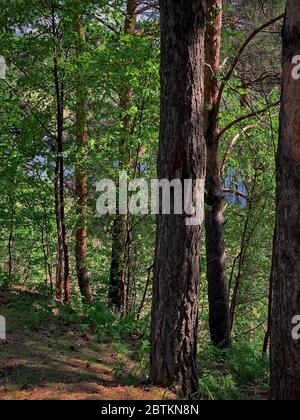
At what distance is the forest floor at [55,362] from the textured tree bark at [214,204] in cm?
273

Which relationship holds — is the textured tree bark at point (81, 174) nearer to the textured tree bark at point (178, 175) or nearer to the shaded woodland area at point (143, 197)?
the shaded woodland area at point (143, 197)

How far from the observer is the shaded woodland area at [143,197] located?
4.48 meters

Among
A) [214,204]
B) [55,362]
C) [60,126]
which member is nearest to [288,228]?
[55,362]

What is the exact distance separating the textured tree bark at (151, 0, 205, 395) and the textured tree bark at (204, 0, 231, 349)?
3.74 metres

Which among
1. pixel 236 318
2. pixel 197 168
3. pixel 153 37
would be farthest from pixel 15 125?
pixel 236 318

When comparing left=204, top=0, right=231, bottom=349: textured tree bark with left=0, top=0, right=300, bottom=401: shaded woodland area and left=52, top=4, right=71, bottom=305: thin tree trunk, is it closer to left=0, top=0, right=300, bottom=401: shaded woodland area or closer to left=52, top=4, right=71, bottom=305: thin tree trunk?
left=0, top=0, right=300, bottom=401: shaded woodland area

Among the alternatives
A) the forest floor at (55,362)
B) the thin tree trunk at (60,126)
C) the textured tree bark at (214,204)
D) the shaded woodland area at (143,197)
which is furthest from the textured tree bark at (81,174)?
the forest floor at (55,362)

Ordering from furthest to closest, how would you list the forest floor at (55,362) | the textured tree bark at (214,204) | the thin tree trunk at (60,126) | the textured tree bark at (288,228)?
1. the textured tree bark at (214,204)
2. the thin tree trunk at (60,126)
3. the forest floor at (55,362)
4. the textured tree bark at (288,228)

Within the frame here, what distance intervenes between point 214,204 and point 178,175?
404 centimetres

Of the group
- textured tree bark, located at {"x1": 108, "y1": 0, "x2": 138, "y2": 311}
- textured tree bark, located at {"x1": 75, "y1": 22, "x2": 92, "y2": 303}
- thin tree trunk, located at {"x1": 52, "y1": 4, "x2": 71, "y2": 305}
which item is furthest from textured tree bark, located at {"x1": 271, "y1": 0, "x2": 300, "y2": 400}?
textured tree bark, located at {"x1": 108, "y1": 0, "x2": 138, "y2": 311}

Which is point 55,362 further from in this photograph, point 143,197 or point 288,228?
point 143,197

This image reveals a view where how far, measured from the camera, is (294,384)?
4410 millimetres
